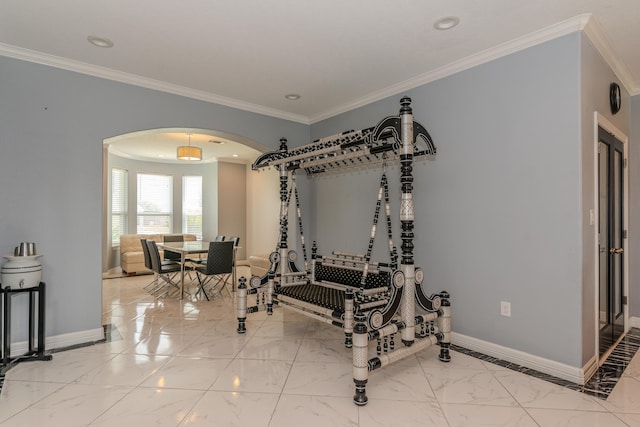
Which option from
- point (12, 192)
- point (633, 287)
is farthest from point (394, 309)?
point (12, 192)

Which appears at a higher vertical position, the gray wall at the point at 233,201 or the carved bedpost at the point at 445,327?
the gray wall at the point at 233,201

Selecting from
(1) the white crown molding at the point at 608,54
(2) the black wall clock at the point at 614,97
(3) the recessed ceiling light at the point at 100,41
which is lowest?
(2) the black wall clock at the point at 614,97

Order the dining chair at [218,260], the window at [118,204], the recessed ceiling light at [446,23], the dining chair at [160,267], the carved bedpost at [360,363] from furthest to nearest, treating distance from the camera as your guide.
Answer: the window at [118,204] → the dining chair at [160,267] → the dining chair at [218,260] → the recessed ceiling light at [446,23] → the carved bedpost at [360,363]

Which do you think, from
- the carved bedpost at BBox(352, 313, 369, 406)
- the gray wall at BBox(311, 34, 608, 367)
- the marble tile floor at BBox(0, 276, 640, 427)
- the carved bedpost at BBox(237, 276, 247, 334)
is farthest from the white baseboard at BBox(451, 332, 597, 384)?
the carved bedpost at BBox(237, 276, 247, 334)

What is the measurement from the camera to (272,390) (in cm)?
243

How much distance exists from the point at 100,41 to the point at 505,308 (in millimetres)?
4039

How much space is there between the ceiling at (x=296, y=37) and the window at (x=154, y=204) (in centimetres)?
558

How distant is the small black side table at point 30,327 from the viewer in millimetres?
2744

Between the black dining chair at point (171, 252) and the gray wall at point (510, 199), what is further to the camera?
the black dining chair at point (171, 252)

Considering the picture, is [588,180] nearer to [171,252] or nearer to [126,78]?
[126,78]

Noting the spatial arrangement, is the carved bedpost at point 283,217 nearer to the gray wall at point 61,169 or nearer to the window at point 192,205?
the gray wall at point 61,169

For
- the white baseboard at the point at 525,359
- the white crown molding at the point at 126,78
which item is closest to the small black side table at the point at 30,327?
the white crown molding at the point at 126,78

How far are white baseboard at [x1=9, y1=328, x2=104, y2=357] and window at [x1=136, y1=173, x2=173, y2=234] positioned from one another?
5.53 m

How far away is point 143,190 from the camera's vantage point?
860cm
